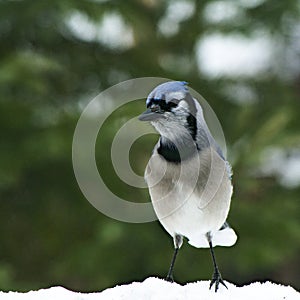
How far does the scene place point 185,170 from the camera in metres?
1.86

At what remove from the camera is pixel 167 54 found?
410cm

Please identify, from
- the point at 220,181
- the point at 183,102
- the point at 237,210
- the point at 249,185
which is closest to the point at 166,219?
the point at 220,181

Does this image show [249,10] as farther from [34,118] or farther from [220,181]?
[220,181]

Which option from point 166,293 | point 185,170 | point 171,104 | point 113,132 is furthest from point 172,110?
point 113,132

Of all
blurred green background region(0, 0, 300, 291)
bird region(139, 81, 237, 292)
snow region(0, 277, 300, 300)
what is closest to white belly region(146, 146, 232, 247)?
bird region(139, 81, 237, 292)

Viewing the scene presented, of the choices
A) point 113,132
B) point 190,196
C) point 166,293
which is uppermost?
point 113,132

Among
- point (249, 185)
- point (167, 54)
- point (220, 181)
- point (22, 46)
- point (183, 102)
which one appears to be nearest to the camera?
point (183, 102)

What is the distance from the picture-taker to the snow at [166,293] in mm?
1809


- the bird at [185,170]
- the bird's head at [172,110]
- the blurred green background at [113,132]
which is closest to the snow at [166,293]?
the bird at [185,170]

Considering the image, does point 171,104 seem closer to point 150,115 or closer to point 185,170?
point 150,115

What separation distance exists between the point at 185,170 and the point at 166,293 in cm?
32

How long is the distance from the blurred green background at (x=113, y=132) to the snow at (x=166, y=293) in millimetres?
1517

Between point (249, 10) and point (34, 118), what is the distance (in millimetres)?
1403

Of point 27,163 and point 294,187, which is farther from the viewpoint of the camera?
point 294,187
